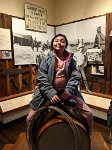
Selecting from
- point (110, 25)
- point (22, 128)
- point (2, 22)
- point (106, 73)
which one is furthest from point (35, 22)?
point (22, 128)

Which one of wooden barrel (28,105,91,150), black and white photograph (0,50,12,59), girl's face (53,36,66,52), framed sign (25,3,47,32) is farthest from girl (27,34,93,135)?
framed sign (25,3,47,32)

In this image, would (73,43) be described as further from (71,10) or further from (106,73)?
(106,73)

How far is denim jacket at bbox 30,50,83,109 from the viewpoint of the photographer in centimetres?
140

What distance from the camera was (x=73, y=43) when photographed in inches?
119

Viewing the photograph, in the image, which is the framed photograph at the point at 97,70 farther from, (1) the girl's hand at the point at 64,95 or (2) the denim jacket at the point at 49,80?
(1) the girl's hand at the point at 64,95

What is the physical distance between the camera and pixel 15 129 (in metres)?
2.49

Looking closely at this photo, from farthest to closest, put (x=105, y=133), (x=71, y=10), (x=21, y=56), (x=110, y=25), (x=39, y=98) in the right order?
(x=71, y=10) → (x=21, y=56) → (x=110, y=25) → (x=105, y=133) → (x=39, y=98)

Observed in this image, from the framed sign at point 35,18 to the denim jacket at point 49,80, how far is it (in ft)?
4.83

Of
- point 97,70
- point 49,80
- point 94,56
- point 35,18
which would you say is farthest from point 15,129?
point 35,18

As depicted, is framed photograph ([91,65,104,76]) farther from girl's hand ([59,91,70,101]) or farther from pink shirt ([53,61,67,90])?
girl's hand ([59,91,70,101])

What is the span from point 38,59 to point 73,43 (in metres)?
0.73

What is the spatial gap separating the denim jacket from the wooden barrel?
0.81 feet

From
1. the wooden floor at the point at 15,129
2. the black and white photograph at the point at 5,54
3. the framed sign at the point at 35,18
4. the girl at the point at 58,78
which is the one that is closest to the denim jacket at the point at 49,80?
the girl at the point at 58,78

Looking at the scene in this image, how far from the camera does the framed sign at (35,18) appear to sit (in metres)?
2.78
